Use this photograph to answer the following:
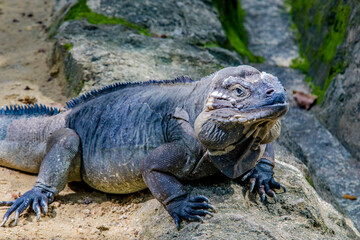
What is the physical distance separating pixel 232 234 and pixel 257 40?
8.16 metres

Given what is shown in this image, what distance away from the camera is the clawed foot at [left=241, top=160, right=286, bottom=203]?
164 inches

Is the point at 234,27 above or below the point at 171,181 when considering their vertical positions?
below

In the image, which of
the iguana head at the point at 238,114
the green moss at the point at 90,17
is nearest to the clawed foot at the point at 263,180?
the iguana head at the point at 238,114

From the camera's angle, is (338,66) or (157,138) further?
(338,66)

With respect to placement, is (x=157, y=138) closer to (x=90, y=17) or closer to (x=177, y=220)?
(x=177, y=220)

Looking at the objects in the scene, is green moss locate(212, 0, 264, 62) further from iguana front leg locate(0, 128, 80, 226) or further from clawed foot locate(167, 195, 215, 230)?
clawed foot locate(167, 195, 215, 230)

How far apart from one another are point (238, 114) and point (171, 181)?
927 millimetres

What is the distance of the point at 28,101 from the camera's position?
6.27 metres

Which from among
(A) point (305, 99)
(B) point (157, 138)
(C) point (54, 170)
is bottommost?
(A) point (305, 99)

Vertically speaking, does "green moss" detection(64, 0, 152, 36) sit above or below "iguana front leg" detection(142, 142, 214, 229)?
below

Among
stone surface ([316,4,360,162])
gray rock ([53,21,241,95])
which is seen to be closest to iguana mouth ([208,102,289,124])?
gray rock ([53,21,241,95])

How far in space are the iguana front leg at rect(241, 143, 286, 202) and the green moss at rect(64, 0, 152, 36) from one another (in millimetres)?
4056

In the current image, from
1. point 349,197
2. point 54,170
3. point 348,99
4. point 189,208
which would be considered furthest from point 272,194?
point 348,99

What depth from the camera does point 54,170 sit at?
14.3 feet
